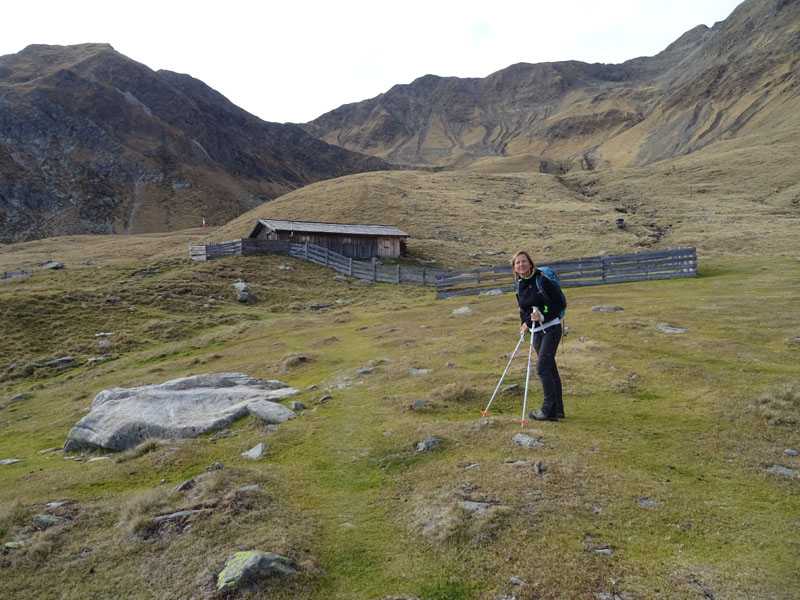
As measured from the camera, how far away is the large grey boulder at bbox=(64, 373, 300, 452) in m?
10.2

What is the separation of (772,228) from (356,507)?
5285cm

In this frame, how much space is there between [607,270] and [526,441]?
81.2 feet

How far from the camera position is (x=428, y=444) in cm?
814

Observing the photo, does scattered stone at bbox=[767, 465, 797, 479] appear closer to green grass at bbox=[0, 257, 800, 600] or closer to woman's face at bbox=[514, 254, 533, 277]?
green grass at bbox=[0, 257, 800, 600]

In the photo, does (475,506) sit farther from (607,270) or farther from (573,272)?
(573,272)

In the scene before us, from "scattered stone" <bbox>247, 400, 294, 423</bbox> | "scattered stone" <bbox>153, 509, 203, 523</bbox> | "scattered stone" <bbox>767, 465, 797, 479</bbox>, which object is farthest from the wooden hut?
"scattered stone" <bbox>767, 465, 797, 479</bbox>

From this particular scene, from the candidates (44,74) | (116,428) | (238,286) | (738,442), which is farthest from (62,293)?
(44,74)

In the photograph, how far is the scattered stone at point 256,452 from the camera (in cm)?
862

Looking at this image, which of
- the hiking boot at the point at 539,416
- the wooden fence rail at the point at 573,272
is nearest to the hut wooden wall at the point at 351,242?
the wooden fence rail at the point at 573,272

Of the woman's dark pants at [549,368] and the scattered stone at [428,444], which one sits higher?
A: the woman's dark pants at [549,368]

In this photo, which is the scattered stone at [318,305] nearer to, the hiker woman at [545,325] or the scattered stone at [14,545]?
the hiker woman at [545,325]

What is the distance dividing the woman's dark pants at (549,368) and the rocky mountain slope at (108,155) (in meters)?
119

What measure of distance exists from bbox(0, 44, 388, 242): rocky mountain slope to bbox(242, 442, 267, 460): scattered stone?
4585 inches

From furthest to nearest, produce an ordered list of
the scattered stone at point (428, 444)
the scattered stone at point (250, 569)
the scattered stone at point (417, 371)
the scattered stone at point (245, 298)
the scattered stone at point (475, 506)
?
1. the scattered stone at point (245, 298)
2. the scattered stone at point (417, 371)
3. the scattered stone at point (428, 444)
4. the scattered stone at point (475, 506)
5. the scattered stone at point (250, 569)
